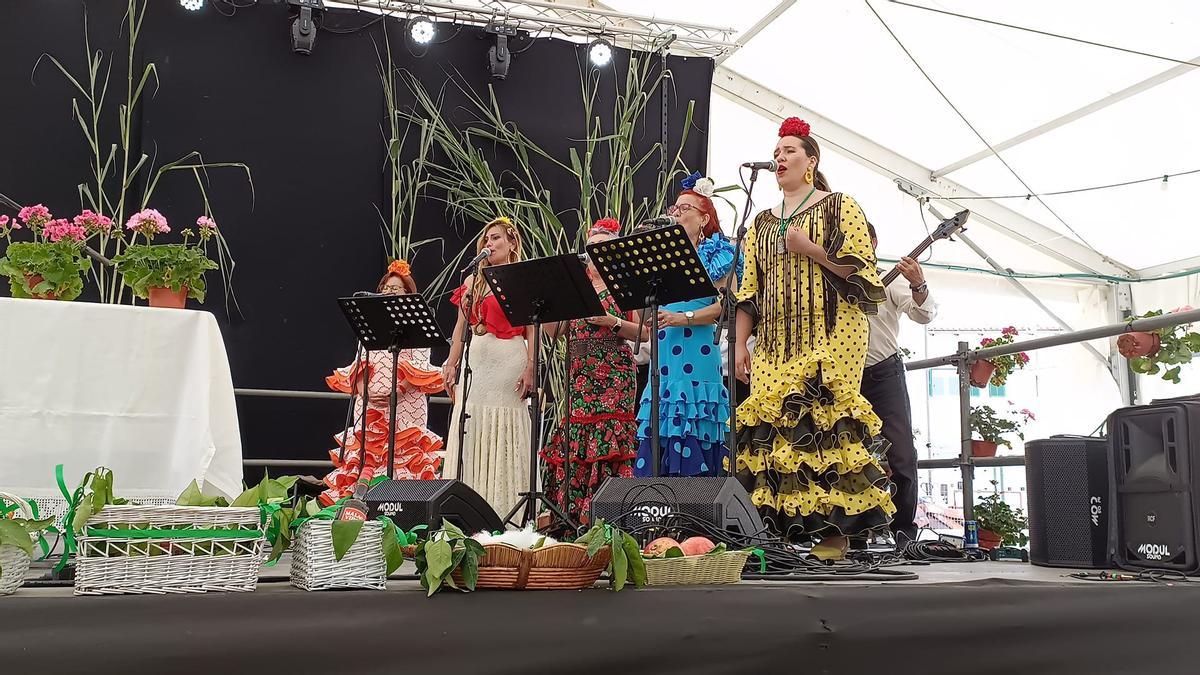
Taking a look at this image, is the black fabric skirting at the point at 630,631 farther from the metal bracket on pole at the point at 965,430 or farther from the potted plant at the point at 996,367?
the potted plant at the point at 996,367

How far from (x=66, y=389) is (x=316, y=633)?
5.48ft

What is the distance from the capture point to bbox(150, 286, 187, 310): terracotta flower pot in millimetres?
3225

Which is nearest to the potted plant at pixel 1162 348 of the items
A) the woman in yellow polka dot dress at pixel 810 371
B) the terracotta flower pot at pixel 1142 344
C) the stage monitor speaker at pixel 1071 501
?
the terracotta flower pot at pixel 1142 344

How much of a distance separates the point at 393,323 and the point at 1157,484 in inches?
93.5

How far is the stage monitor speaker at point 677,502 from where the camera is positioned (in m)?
2.46

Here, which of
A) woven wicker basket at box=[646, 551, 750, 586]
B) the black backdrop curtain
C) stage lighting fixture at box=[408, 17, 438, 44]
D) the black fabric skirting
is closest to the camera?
the black fabric skirting

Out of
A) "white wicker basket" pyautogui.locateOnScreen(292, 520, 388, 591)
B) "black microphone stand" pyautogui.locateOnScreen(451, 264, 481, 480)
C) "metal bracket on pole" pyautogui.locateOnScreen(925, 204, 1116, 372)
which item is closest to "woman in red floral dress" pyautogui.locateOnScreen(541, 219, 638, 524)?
"black microphone stand" pyautogui.locateOnScreen(451, 264, 481, 480)

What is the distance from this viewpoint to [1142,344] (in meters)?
3.56

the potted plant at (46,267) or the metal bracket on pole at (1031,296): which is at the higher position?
the metal bracket on pole at (1031,296)

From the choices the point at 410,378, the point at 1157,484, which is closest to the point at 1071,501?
the point at 1157,484

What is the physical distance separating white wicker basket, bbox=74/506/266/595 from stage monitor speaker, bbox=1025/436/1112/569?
95.1 inches

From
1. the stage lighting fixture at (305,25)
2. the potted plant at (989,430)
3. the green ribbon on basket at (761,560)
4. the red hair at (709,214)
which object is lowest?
the green ribbon on basket at (761,560)

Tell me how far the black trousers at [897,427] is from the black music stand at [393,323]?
1838 millimetres

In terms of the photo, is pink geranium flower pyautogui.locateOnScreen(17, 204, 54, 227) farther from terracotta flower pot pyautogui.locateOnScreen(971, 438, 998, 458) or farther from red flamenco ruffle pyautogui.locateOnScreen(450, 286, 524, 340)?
terracotta flower pot pyautogui.locateOnScreen(971, 438, 998, 458)
